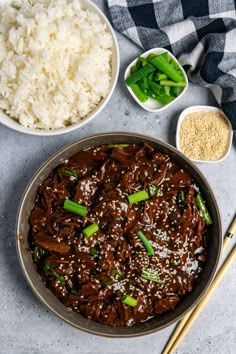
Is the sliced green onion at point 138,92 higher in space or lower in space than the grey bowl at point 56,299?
higher

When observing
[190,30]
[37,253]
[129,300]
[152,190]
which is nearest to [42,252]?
[37,253]

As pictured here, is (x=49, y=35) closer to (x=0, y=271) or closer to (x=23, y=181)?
(x=23, y=181)

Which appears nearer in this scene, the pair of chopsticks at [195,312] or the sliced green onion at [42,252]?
the sliced green onion at [42,252]

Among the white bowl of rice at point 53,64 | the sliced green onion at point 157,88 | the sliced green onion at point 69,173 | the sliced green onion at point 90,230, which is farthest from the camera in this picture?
the sliced green onion at point 157,88

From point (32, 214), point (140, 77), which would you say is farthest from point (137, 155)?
point (32, 214)

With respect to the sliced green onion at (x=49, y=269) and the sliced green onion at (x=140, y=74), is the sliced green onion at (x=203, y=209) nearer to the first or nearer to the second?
the sliced green onion at (x=140, y=74)

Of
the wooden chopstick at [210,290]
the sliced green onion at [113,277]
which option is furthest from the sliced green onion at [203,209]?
the sliced green onion at [113,277]
